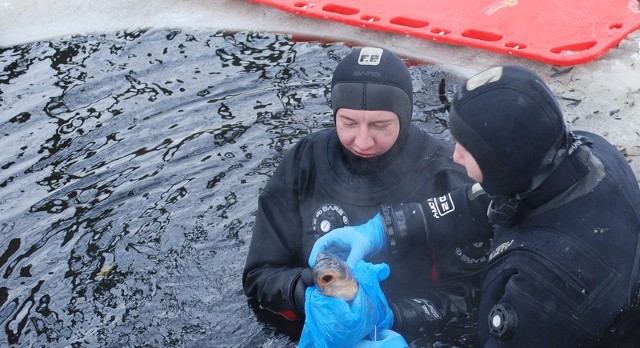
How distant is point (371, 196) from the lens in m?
4.21

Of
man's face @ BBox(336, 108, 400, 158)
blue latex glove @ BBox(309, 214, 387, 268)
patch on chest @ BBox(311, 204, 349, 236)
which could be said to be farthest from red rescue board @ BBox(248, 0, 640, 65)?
blue latex glove @ BBox(309, 214, 387, 268)

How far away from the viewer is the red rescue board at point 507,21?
6754 mm

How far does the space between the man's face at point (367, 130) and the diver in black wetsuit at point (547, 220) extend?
784 millimetres

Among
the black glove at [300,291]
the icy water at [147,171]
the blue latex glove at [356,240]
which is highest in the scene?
the blue latex glove at [356,240]

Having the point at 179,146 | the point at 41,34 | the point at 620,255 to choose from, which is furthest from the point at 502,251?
the point at 41,34

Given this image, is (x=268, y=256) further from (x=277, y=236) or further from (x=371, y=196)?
(x=371, y=196)

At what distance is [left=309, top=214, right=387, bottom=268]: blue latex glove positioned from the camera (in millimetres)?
3844

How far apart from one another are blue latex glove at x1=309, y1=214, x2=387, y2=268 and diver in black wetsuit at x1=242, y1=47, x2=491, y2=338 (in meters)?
0.16

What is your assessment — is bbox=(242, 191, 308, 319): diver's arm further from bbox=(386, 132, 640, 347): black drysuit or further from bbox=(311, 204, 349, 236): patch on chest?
bbox=(386, 132, 640, 347): black drysuit

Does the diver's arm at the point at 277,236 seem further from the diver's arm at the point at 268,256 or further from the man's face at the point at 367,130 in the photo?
the man's face at the point at 367,130

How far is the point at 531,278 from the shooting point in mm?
3115

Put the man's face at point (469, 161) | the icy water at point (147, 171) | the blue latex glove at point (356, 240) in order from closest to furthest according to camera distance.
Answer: the man's face at point (469, 161) < the blue latex glove at point (356, 240) < the icy water at point (147, 171)

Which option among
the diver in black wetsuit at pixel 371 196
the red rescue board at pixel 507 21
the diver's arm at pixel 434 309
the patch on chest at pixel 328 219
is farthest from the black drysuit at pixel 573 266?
the red rescue board at pixel 507 21

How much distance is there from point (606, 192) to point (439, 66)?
12.7ft
